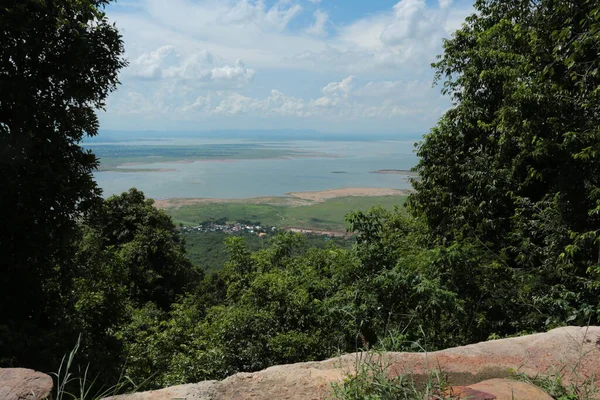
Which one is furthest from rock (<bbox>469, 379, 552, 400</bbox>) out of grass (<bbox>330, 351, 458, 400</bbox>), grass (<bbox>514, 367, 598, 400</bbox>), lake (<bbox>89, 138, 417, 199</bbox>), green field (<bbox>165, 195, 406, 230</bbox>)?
lake (<bbox>89, 138, 417, 199</bbox>)

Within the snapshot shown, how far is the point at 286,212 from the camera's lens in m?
58.7

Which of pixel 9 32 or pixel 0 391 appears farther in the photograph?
pixel 9 32

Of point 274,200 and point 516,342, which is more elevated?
point 516,342

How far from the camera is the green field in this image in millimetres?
50719

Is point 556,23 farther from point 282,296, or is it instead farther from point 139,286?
point 139,286

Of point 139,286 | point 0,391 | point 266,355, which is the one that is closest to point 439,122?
point 266,355

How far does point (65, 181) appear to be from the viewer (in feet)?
16.9

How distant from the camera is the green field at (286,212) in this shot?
50719 millimetres

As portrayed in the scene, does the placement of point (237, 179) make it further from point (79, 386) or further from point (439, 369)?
point (439, 369)

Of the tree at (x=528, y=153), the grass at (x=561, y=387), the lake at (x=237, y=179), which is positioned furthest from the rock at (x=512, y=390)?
the lake at (x=237, y=179)

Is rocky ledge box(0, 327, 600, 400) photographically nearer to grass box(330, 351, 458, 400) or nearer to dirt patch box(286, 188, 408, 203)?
grass box(330, 351, 458, 400)

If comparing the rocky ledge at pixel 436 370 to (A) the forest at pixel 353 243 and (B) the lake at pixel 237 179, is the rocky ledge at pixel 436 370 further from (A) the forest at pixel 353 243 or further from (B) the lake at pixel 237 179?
(B) the lake at pixel 237 179

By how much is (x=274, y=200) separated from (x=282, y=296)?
6075cm

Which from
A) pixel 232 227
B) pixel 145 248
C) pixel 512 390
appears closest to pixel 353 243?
pixel 512 390
